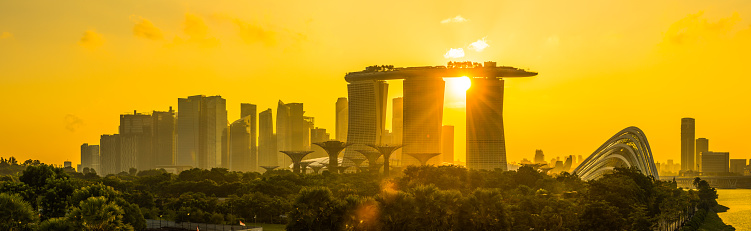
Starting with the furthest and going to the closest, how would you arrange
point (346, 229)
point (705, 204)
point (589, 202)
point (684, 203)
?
point (705, 204) < point (684, 203) < point (589, 202) < point (346, 229)

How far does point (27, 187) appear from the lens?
96562mm

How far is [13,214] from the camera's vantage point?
81438 millimetres

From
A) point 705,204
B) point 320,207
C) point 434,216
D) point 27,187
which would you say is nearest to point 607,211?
point 434,216

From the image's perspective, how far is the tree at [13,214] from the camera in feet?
266

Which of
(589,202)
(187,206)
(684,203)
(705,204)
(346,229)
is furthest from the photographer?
(705,204)

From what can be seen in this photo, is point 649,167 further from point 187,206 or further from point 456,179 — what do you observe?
point 187,206

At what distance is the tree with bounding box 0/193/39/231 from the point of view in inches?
3189

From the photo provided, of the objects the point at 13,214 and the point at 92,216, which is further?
the point at 13,214

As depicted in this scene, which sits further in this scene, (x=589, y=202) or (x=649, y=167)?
(x=649, y=167)

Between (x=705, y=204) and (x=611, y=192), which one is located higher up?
(x=611, y=192)

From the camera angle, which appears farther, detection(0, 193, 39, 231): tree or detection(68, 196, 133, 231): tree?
detection(0, 193, 39, 231): tree

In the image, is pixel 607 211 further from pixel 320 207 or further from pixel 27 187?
pixel 27 187

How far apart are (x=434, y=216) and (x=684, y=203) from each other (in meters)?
71.0

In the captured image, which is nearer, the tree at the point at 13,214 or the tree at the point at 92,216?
the tree at the point at 92,216
